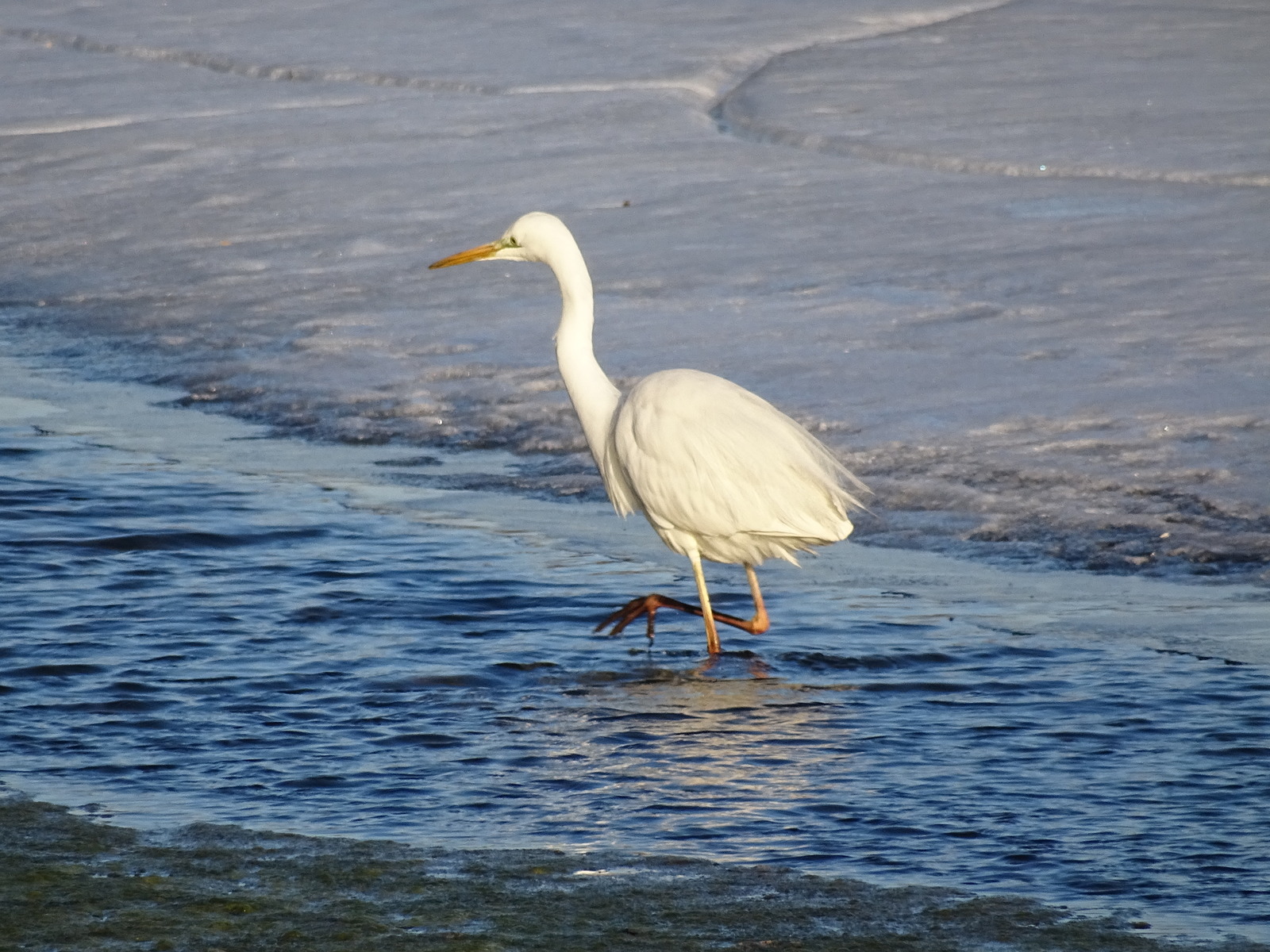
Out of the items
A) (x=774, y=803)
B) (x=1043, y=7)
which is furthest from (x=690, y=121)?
(x=774, y=803)

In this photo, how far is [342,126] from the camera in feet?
50.8

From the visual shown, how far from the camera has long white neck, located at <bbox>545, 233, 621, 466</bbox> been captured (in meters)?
7.38

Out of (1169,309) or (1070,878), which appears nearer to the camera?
(1070,878)

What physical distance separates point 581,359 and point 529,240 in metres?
0.55

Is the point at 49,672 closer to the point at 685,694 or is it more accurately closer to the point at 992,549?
the point at 685,694

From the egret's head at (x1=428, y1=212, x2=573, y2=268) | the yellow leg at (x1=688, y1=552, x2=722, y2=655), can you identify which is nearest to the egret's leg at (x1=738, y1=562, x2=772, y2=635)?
the yellow leg at (x1=688, y1=552, x2=722, y2=655)

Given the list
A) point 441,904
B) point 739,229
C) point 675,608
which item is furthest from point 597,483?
point 441,904

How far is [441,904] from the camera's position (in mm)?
4168

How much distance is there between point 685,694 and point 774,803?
1247mm

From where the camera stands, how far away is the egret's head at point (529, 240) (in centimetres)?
757

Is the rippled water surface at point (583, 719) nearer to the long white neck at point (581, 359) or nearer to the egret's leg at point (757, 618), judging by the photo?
the egret's leg at point (757, 618)

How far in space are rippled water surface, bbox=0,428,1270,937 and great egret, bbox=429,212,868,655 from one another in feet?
0.79

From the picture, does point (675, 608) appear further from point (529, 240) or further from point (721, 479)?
point (529, 240)

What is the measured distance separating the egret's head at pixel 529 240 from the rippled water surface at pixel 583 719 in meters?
1.13
